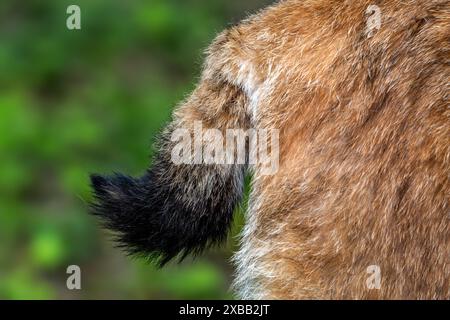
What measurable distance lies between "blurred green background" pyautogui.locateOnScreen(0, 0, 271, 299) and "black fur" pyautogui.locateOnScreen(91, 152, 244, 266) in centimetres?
230

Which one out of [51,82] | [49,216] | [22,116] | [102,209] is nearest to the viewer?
[102,209]

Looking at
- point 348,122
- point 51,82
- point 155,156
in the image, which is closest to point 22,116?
point 51,82

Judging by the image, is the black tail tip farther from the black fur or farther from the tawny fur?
the tawny fur

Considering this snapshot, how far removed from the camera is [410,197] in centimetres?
271

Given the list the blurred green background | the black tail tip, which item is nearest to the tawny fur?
the black tail tip

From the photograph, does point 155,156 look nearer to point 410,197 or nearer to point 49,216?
point 410,197

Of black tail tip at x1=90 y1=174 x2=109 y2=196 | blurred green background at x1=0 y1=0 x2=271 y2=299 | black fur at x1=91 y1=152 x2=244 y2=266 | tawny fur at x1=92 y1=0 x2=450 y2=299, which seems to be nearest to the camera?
tawny fur at x1=92 y1=0 x2=450 y2=299

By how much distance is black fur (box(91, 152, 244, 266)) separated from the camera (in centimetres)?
316

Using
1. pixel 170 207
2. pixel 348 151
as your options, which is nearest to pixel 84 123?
pixel 170 207

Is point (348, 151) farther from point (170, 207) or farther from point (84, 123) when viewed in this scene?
point (84, 123)

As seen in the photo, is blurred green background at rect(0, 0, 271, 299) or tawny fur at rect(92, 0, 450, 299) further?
blurred green background at rect(0, 0, 271, 299)

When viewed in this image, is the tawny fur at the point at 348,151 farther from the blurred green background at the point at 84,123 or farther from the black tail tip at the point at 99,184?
the blurred green background at the point at 84,123
